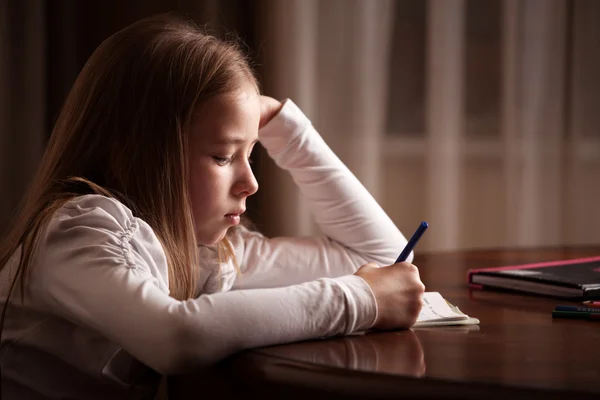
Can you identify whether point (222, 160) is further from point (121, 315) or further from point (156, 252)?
point (121, 315)

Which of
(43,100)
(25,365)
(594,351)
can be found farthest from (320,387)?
(43,100)

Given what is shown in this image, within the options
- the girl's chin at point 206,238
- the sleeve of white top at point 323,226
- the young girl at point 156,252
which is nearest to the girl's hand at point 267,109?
the sleeve of white top at point 323,226

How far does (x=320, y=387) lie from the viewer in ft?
2.17

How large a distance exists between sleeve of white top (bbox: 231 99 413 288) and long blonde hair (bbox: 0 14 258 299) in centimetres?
24

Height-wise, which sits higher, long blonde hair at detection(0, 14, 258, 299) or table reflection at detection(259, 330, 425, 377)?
long blonde hair at detection(0, 14, 258, 299)

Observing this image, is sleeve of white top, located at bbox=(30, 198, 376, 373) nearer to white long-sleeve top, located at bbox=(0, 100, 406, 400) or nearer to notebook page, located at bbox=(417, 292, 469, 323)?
white long-sleeve top, located at bbox=(0, 100, 406, 400)

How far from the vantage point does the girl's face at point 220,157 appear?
3.26ft

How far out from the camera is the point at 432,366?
27.4 inches

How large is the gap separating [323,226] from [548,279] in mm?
396

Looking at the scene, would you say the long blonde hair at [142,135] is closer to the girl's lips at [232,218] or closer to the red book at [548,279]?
the girl's lips at [232,218]

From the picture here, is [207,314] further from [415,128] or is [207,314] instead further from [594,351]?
[415,128]

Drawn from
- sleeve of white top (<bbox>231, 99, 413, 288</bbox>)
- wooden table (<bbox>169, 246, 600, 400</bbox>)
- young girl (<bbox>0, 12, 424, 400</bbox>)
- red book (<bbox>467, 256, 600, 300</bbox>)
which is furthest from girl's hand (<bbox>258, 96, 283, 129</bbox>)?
wooden table (<bbox>169, 246, 600, 400</bbox>)

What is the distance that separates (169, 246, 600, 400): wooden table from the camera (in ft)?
2.09

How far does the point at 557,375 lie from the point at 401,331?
22 cm
